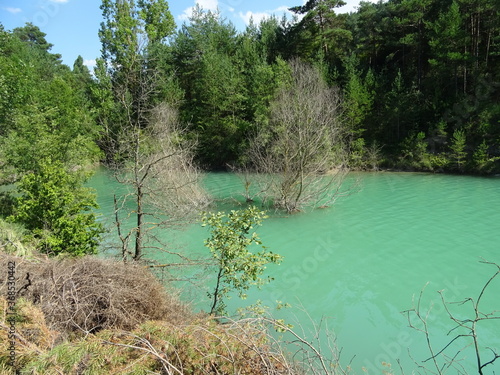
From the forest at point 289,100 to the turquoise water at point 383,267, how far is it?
7.51 feet

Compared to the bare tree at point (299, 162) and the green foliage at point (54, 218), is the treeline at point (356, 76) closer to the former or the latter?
the bare tree at point (299, 162)

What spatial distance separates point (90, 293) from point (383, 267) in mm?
7992

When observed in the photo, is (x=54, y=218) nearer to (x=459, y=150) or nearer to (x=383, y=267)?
(x=383, y=267)

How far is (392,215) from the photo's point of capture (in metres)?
14.7

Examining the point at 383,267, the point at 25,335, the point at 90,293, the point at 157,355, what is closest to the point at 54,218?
the point at 90,293

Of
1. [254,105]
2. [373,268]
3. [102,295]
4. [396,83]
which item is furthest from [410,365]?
[396,83]

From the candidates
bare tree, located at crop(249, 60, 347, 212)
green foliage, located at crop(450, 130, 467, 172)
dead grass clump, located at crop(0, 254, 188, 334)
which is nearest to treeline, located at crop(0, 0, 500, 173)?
green foliage, located at crop(450, 130, 467, 172)

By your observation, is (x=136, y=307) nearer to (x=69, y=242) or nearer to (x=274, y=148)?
(x=69, y=242)

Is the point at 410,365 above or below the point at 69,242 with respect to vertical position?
below

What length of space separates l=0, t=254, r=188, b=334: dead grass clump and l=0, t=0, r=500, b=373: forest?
21.7 feet

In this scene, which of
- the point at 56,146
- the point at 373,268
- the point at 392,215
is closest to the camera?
the point at 373,268

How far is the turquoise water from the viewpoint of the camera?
21.8 feet

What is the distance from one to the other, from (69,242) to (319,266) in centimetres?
687

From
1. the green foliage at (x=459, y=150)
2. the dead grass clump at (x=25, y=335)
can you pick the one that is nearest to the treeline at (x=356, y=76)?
the green foliage at (x=459, y=150)
